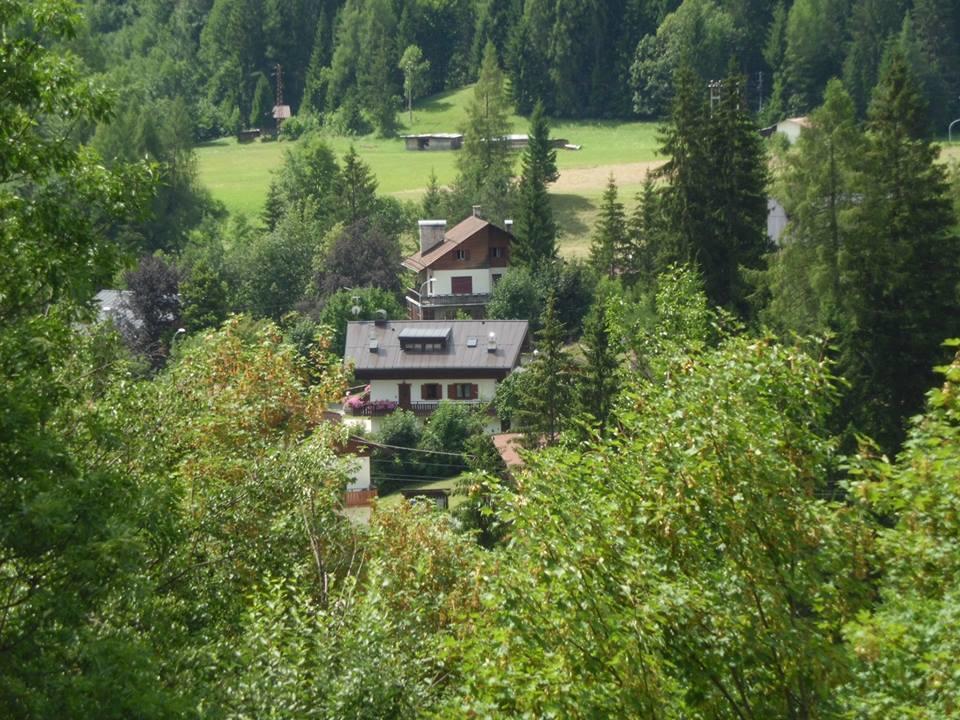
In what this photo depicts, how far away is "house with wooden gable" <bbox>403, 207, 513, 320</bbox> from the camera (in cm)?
7319

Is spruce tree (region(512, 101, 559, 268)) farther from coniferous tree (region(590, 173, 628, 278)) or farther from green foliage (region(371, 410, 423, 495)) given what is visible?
green foliage (region(371, 410, 423, 495))

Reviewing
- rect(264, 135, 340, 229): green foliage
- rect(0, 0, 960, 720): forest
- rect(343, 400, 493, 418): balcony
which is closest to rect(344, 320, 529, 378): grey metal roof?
rect(343, 400, 493, 418): balcony

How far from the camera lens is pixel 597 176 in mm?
98562

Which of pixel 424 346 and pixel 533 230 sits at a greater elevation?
pixel 533 230

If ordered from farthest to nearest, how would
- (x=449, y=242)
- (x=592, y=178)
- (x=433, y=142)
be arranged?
(x=433, y=142)
(x=592, y=178)
(x=449, y=242)

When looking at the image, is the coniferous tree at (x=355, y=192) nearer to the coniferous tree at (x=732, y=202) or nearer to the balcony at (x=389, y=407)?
the balcony at (x=389, y=407)

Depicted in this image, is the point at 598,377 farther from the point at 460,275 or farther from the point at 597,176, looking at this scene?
the point at 597,176

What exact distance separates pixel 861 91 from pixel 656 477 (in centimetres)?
10277

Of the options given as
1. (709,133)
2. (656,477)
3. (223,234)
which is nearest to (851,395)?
(709,133)

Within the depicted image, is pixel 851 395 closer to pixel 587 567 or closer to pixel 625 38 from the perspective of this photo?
pixel 587 567

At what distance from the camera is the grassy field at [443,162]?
9281cm

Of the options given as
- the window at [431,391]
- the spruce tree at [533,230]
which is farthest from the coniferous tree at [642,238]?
the window at [431,391]

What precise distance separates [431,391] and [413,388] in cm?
68

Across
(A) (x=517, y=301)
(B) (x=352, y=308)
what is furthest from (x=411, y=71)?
(B) (x=352, y=308)
